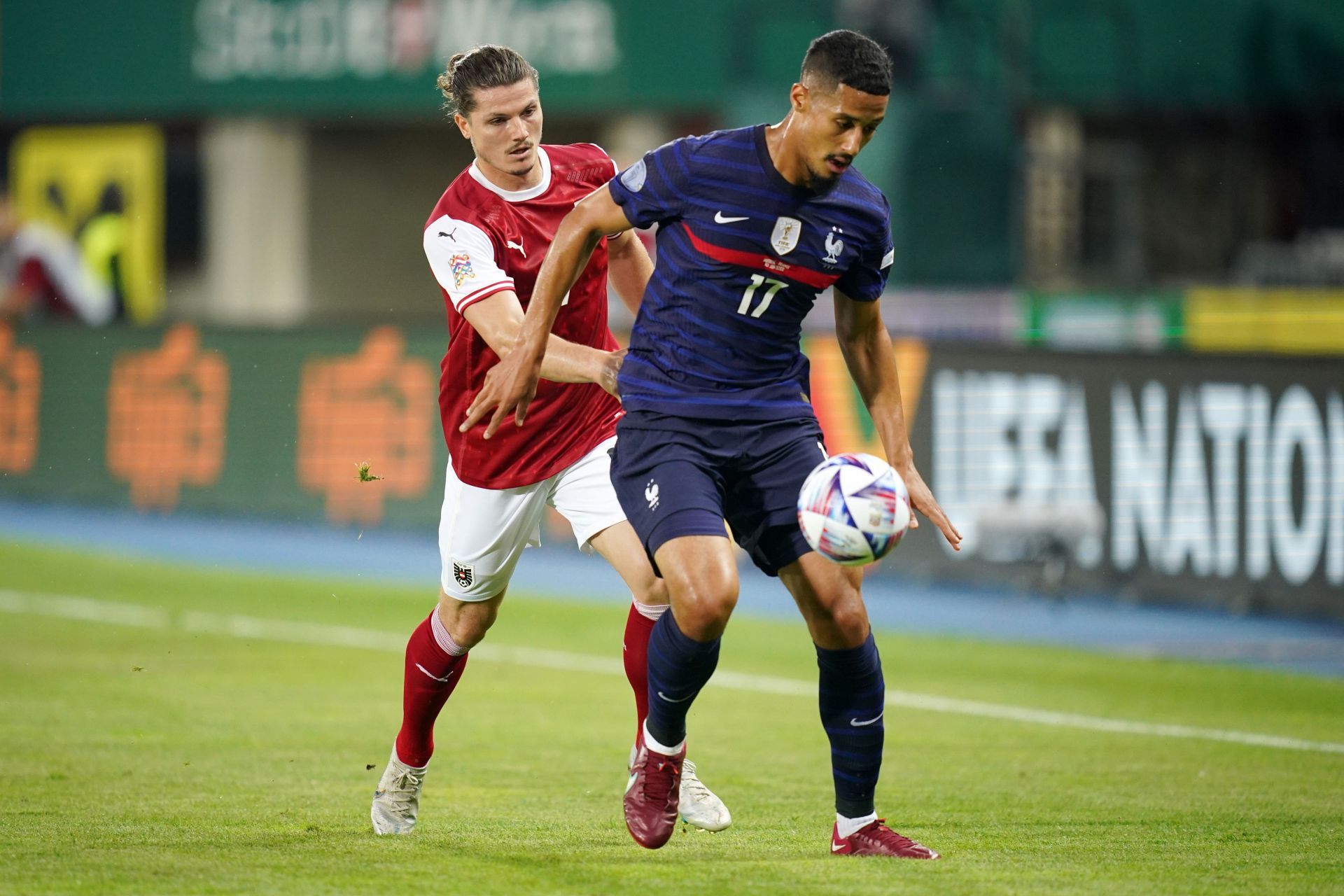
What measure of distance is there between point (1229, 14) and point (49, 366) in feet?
49.0

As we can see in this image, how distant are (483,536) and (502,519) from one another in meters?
0.09

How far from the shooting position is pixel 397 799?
6.16 meters

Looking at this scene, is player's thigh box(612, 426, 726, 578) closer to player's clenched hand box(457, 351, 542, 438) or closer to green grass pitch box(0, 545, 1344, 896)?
player's clenched hand box(457, 351, 542, 438)

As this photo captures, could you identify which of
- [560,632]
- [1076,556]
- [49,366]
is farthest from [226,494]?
[1076,556]

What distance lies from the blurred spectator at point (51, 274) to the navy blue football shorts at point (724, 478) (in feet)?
67.7

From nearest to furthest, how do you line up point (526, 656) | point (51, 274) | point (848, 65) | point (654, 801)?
point (848, 65), point (654, 801), point (526, 656), point (51, 274)

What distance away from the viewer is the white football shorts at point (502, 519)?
20.5 ft

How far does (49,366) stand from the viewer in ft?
63.4

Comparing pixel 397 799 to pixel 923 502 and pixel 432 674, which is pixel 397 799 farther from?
pixel 923 502

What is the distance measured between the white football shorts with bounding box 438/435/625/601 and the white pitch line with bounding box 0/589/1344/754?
11.2 ft

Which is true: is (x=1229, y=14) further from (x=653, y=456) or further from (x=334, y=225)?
(x=653, y=456)

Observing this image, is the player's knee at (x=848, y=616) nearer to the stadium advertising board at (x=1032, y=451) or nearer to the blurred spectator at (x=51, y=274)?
the stadium advertising board at (x=1032, y=451)

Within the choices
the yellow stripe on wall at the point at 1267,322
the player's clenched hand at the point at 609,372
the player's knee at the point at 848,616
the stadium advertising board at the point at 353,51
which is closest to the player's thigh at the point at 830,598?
the player's knee at the point at 848,616

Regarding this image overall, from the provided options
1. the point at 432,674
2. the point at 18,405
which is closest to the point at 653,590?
the point at 432,674
